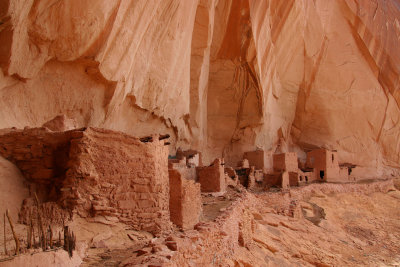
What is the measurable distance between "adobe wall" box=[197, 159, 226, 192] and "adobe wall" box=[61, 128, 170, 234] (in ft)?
17.0

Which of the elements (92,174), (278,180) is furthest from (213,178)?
(92,174)

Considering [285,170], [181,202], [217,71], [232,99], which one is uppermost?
[217,71]

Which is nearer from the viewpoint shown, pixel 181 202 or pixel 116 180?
pixel 116 180

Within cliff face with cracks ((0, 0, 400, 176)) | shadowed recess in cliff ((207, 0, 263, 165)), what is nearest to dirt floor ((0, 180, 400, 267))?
cliff face with cracks ((0, 0, 400, 176))

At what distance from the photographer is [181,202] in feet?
22.1

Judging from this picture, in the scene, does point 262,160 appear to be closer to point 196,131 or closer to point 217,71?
point 196,131

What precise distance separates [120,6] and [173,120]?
6.46 metres

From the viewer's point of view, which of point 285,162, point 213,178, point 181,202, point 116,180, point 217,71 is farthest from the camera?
point 217,71

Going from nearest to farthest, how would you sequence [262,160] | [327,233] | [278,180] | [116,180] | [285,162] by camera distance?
1. [116,180]
2. [327,233]
3. [278,180]
4. [285,162]
5. [262,160]

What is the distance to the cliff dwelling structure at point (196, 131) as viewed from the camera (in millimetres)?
5137

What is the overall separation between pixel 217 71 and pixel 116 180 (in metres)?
15.0

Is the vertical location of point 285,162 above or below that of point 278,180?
above

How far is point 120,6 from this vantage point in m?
8.25

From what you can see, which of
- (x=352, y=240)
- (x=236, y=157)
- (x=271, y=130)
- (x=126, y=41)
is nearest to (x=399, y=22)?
(x=271, y=130)
